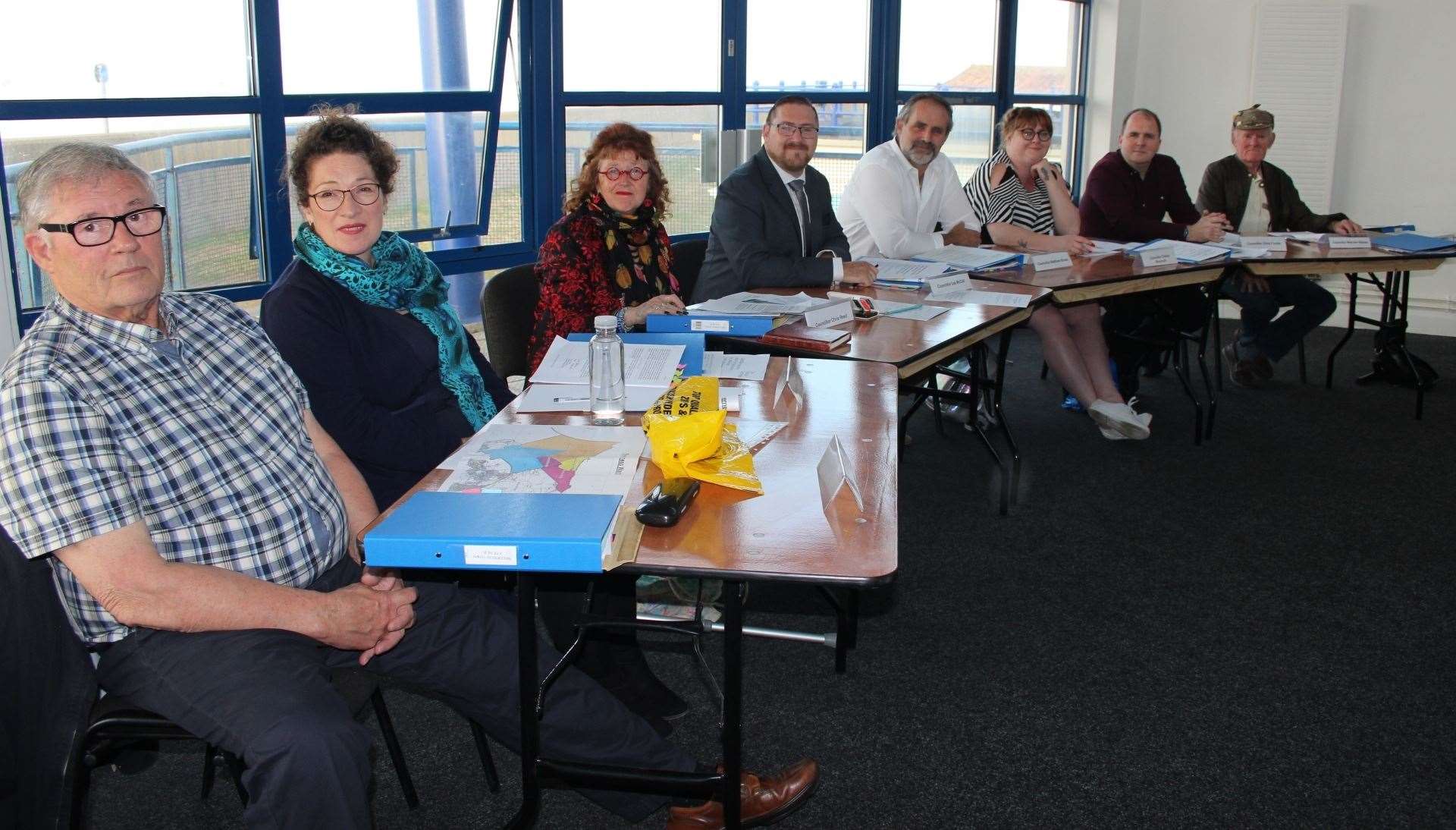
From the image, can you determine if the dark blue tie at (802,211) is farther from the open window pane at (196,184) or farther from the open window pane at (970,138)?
the open window pane at (970,138)

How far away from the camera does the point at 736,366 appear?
250 cm

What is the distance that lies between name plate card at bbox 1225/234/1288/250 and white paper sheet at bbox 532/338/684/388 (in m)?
3.24

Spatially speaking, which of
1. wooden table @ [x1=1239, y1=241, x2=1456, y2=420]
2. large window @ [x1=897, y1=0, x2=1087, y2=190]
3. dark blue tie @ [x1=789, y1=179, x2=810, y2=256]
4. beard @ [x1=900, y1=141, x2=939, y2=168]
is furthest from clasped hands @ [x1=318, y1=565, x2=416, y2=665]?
large window @ [x1=897, y1=0, x2=1087, y2=190]

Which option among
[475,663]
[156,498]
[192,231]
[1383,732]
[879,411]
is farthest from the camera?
[192,231]

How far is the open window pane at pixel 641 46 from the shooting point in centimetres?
462

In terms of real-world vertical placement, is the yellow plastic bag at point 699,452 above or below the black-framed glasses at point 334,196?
below

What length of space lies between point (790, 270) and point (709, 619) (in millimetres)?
1273

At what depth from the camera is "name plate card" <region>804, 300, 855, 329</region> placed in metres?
2.97

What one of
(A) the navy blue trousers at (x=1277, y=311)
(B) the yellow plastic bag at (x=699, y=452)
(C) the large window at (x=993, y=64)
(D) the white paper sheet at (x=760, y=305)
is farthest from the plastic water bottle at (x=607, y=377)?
(C) the large window at (x=993, y=64)

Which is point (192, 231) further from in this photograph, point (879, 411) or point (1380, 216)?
point (1380, 216)

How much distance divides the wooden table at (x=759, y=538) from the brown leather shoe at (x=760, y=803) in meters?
0.19

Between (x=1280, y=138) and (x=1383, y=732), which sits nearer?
(x=1383, y=732)

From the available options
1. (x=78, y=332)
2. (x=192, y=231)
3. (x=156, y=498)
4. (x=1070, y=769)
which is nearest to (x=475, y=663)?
(x=156, y=498)

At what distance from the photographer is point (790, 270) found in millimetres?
3600
